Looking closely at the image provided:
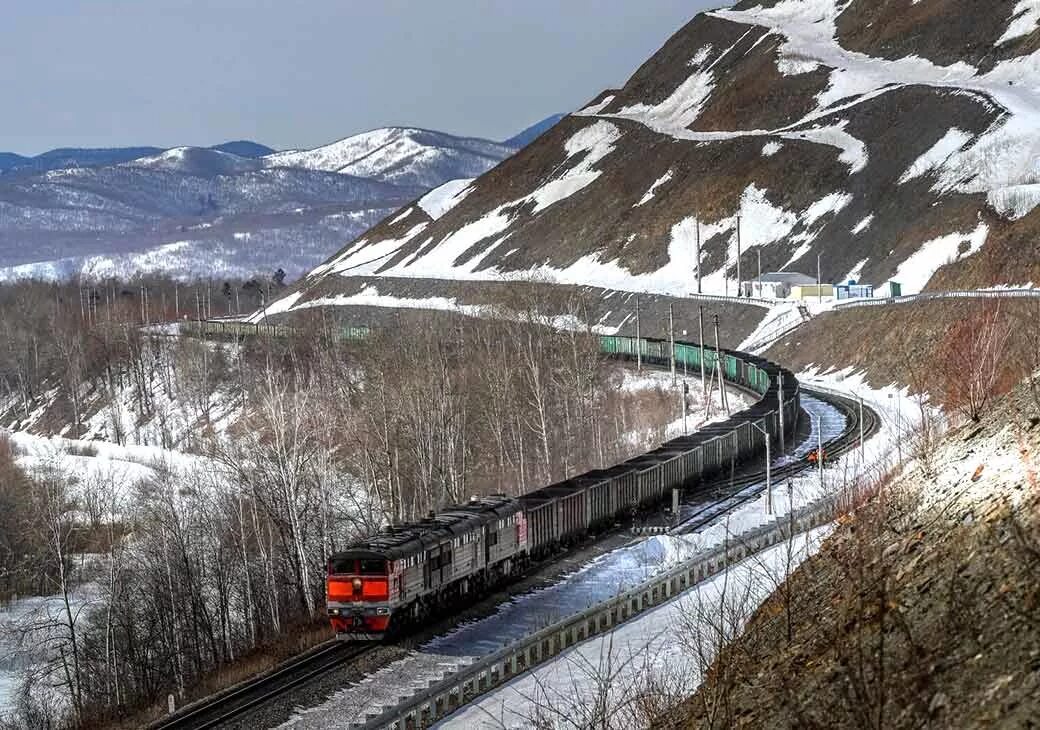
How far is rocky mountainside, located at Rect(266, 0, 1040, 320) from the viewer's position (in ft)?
402

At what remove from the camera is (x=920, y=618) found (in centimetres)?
1786

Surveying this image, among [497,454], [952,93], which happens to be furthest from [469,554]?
[952,93]

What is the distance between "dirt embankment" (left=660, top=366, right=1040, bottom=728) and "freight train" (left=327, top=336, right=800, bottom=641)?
11.5 meters

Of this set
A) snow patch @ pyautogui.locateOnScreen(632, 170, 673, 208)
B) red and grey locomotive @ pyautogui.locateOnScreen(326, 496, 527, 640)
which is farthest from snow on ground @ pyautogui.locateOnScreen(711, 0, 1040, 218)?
red and grey locomotive @ pyautogui.locateOnScreen(326, 496, 527, 640)

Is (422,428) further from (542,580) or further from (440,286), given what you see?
(440,286)

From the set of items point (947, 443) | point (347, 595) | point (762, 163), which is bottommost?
point (347, 595)

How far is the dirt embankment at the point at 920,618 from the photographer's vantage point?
14.6 m

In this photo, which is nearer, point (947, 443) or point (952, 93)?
point (947, 443)

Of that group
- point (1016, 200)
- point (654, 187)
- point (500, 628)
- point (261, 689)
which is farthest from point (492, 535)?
point (654, 187)

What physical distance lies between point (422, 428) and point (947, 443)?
45.2 metres

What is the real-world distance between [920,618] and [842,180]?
138182mm

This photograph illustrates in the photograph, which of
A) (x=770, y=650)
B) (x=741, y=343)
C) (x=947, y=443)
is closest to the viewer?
(x=770, y=650)

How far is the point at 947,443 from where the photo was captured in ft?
96.5

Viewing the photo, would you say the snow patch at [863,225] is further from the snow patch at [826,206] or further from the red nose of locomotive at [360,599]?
the red nose of locomotive at [360,599]
